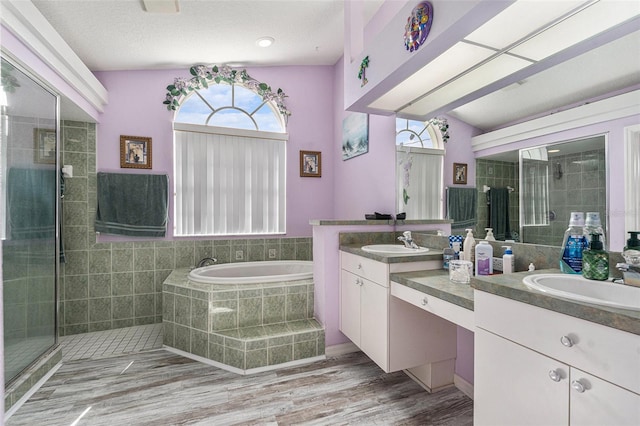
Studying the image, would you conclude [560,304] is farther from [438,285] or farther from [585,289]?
[438,285]

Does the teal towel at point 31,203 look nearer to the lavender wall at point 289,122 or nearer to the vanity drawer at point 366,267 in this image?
the lavender wall at point 289,122

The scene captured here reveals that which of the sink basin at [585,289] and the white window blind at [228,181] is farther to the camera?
the white window blind at [228,181]

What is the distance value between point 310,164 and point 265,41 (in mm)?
1418

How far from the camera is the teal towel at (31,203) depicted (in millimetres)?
1802

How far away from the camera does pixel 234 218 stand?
130 inches

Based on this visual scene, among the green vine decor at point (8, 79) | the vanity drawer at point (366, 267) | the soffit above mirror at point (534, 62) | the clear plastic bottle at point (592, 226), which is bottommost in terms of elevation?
the vanity drawer at point (366, 267)

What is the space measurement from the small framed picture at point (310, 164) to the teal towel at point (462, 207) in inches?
78.5

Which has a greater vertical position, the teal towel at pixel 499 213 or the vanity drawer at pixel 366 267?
the teal towel at pixel 499 213

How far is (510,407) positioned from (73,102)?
11.1 ft

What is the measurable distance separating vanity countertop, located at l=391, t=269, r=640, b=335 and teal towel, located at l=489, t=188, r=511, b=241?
37cm

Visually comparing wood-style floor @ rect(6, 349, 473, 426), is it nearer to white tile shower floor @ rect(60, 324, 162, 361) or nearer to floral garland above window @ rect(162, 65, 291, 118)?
white tile shower floor @ rect(60, 324, 162, 361)

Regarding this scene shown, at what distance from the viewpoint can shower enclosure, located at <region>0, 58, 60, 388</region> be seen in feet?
5.70

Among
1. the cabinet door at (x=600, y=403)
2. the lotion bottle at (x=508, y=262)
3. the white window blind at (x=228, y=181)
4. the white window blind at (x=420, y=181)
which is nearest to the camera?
the cabinet door at (x=600, y=403)

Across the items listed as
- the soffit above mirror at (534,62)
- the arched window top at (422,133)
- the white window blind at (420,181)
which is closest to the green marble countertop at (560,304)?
the soffit above mirror at (534,62)
